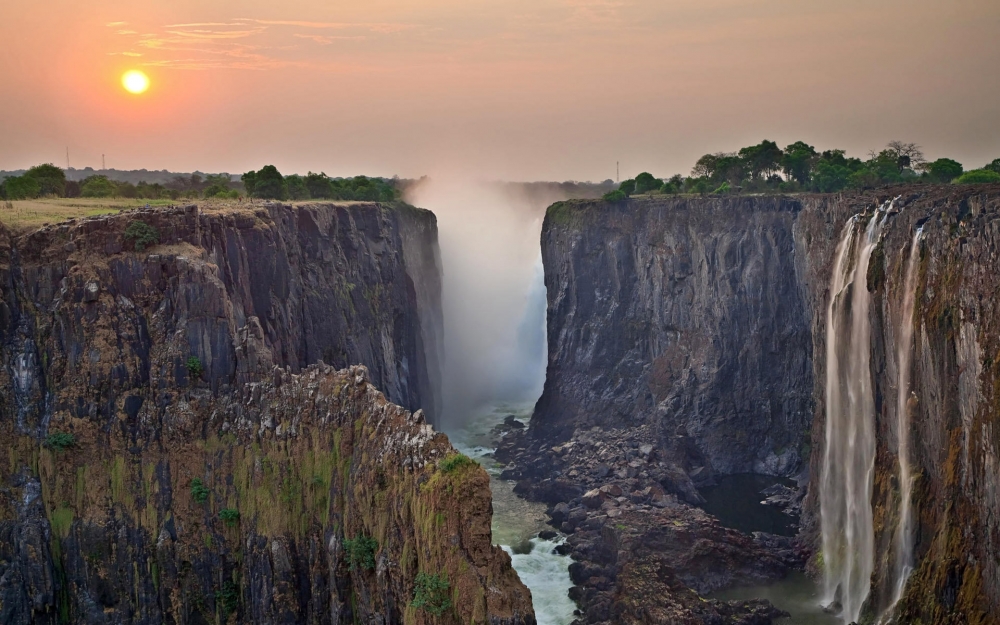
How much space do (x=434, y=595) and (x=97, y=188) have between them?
57098mm

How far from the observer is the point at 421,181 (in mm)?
163125

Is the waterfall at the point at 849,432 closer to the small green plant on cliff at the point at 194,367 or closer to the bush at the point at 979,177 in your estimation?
the bush at the point at 979,177

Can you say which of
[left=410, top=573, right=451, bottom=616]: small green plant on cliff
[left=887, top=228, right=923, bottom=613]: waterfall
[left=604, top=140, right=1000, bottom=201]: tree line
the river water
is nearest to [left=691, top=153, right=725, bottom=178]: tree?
[left=604, top=140, right=1000, bottom=201]: tree line

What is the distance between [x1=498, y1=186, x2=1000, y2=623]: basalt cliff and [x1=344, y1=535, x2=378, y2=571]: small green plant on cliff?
53.7 ft

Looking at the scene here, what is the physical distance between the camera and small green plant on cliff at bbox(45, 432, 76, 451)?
52.5 meters

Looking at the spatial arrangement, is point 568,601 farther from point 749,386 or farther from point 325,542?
point 749,386

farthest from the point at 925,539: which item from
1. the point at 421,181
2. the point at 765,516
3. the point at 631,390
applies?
the point at 421,181

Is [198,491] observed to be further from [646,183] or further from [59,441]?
[646,183]

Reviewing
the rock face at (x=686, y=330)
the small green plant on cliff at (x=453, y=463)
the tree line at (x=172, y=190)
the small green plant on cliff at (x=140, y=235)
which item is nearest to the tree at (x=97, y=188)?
the tree line at (x=172, y=190)

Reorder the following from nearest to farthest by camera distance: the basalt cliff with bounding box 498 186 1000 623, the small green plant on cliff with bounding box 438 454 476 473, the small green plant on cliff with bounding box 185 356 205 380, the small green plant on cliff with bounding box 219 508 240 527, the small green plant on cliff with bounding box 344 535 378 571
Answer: the small green plant on cliff with bounding box 438 454 476 473, the basalt cliff with bounding box 498 186 1000 623, the small green plant on cliff with bounding box 344 535 378 571, the small green plant on cliff with bounding box 219 508 240 527, the small green plant on cliff with bounding box 185 356 205 380

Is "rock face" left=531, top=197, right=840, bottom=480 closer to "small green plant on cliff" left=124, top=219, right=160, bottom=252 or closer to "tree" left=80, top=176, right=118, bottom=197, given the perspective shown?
"tree" left=80, top=176, right=118, bottom=197

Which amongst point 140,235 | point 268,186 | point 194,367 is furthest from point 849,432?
point 268,186

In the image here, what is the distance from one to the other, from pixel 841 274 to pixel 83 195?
59.1m

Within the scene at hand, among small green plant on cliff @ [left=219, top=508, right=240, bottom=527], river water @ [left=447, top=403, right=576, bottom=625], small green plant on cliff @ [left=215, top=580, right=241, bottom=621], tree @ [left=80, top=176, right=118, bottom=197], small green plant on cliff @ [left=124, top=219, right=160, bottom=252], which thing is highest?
tree @ [left=80, top=176, right=118, bottom=197]
